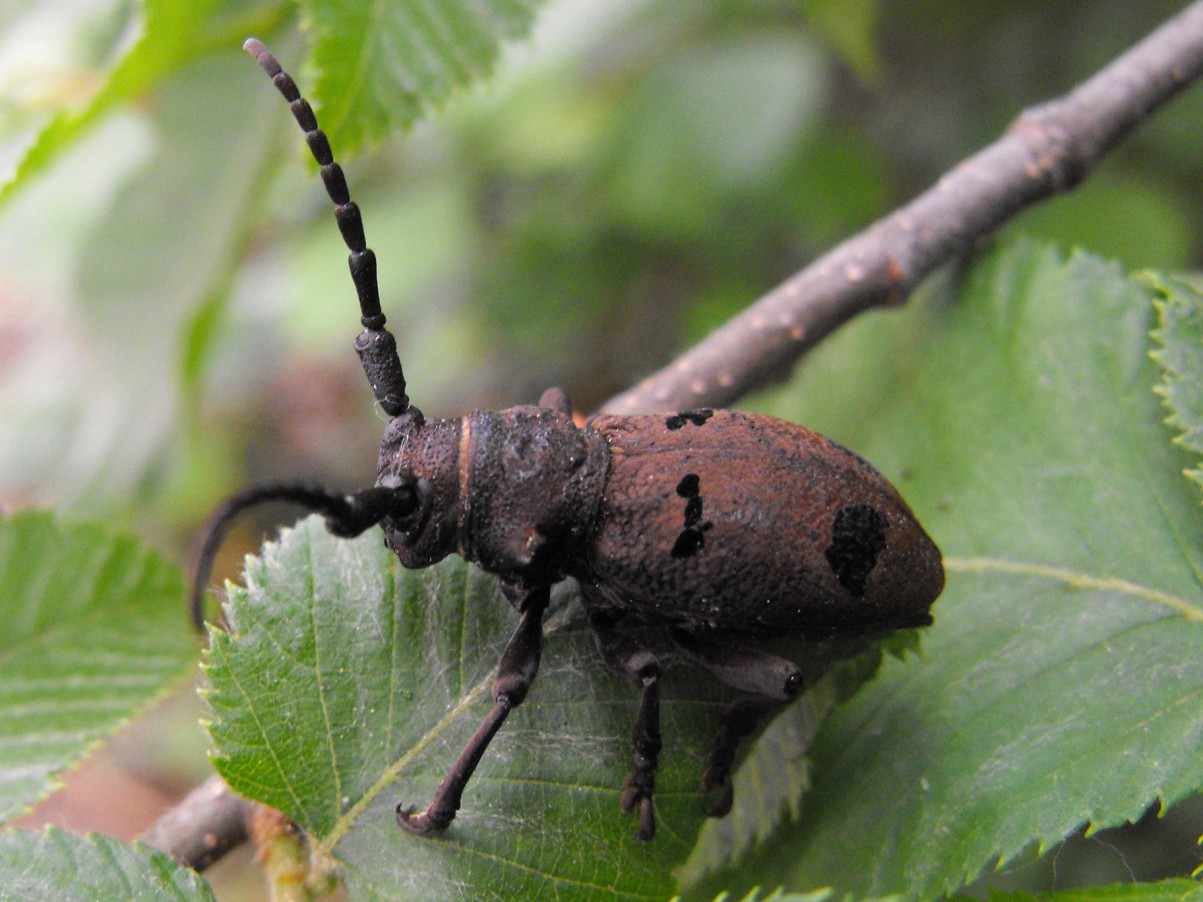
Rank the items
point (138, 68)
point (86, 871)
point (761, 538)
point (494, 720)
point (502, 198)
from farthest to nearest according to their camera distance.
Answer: point (502, 198)
point (138, 68)
point (761, 538)
point (494, 720)
point (86, 871)

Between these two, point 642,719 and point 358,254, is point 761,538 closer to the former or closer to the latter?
point 642,719

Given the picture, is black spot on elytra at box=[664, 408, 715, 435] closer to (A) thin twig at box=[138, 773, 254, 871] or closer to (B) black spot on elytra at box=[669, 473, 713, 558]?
(B) black spot on elytra at box=[669, 473, 713, 558]

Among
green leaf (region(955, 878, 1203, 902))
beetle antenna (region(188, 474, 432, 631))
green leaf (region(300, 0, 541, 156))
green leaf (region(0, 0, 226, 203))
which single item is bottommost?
green leaf (region(955, 878, 1203, 902))

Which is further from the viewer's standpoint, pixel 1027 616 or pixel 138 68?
pixel 138 68

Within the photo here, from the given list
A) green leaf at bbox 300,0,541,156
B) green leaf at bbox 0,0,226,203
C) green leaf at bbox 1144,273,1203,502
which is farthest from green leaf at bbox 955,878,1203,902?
green leaf at bbox 0,0,226,203

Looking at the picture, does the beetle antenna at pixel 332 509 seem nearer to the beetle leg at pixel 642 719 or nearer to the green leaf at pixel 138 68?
the beetle leg at pixel 642 719

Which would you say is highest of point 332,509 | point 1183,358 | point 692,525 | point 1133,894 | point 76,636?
point 332,509

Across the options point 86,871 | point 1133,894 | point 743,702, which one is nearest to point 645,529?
point 743,702

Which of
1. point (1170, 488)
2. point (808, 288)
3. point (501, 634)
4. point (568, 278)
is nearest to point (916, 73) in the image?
point (568, 278)
